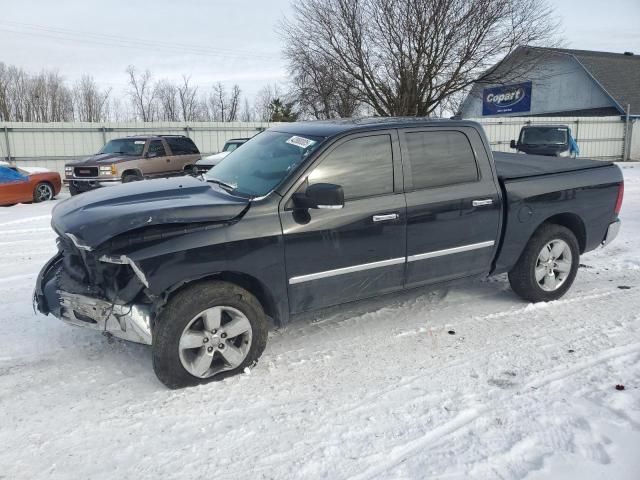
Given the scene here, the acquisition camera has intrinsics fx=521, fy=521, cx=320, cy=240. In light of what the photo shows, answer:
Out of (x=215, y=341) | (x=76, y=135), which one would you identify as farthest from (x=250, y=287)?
(x=76, y=135)

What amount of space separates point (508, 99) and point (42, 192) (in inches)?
1246

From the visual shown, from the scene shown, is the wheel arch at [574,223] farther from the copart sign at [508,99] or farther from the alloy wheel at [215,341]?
the copart sign at [508,99]

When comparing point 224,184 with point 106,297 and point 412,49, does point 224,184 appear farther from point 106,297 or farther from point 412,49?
point 412,49

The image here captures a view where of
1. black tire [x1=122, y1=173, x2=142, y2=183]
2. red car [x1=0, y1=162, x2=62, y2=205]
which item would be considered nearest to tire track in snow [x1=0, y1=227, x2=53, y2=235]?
red car [x1=0, y1=162, x2=62, y2=205]

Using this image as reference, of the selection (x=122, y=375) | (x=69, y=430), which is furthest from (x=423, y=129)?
(x=69, y=430)

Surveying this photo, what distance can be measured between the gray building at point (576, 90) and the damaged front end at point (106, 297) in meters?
27.2

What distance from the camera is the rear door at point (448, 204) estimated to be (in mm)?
4293

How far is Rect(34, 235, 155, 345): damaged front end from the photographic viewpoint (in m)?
3.37

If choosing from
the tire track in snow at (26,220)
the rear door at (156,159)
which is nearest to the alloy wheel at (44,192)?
the rear door at (156,159)

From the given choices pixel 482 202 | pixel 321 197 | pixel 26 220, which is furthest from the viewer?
pixel 26 220

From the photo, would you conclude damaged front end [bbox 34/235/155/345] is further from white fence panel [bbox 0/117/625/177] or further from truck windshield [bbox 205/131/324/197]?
white fence panel [bbox 0/117/625/177]

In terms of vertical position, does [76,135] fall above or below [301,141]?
above

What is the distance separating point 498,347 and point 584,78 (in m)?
34.7

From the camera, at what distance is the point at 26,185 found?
43.0ft
